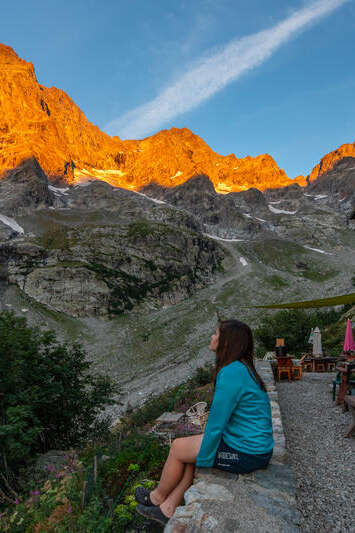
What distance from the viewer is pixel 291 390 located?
503 inches

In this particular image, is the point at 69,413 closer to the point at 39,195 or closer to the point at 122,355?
the point at 122,355

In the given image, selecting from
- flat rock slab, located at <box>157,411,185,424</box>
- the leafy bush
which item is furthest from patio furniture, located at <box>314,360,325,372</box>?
flat rock slab, located at <box>157,411,185,424</box>

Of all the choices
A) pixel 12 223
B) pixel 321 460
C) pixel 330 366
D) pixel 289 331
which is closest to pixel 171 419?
pixel 321 460

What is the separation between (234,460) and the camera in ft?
12.2

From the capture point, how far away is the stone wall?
10.3ft

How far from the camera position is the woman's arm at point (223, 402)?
351cm

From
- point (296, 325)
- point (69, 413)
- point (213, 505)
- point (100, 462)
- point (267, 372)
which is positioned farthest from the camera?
point (296, 325)

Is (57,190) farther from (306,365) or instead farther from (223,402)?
(223,402)

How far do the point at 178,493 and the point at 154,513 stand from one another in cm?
34

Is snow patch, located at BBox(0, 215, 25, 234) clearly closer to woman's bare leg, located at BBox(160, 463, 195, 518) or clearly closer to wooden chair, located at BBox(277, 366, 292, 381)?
wooden chair, located at BBox(277, 366, 292, 381)

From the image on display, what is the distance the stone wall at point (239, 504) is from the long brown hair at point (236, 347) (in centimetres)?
112

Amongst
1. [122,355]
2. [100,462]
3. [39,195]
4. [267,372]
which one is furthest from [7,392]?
[39,195]

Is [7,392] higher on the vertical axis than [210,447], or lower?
lower

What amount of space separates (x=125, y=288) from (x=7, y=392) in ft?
318
